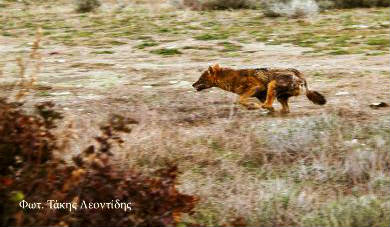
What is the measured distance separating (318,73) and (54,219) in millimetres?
7157

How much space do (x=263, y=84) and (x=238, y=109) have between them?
15.6 inches

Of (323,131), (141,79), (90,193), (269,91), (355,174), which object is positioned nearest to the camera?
(90,193)

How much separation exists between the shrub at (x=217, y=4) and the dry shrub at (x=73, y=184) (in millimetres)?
16737

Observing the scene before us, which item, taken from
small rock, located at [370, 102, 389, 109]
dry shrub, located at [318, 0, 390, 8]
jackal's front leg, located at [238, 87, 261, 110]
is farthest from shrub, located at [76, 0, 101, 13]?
small rock, located at [370, 102, 389, 109]

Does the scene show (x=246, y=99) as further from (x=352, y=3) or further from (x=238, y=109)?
(x=352, y=3)

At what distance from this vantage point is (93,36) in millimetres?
15398

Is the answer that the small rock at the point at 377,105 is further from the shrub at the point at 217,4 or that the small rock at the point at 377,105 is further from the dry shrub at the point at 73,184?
the shrub at the point at 217,4

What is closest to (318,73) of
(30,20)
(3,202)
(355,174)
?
(355,174)

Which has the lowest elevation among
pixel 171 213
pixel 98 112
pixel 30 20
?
pixel 30 20

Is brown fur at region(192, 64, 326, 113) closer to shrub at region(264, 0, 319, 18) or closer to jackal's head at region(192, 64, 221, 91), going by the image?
jackal's head at region(192, 64, 221, 91)

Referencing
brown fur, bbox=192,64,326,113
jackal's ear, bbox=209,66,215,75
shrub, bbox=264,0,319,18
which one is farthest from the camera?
shrub, bbox=264,0,319,18

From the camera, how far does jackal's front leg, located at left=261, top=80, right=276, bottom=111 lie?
299 inches

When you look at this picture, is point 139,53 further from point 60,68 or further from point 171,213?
point 171,213

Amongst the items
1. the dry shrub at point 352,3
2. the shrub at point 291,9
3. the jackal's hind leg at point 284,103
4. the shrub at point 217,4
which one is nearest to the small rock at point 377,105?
the jackal's hind leg at point 284,103
